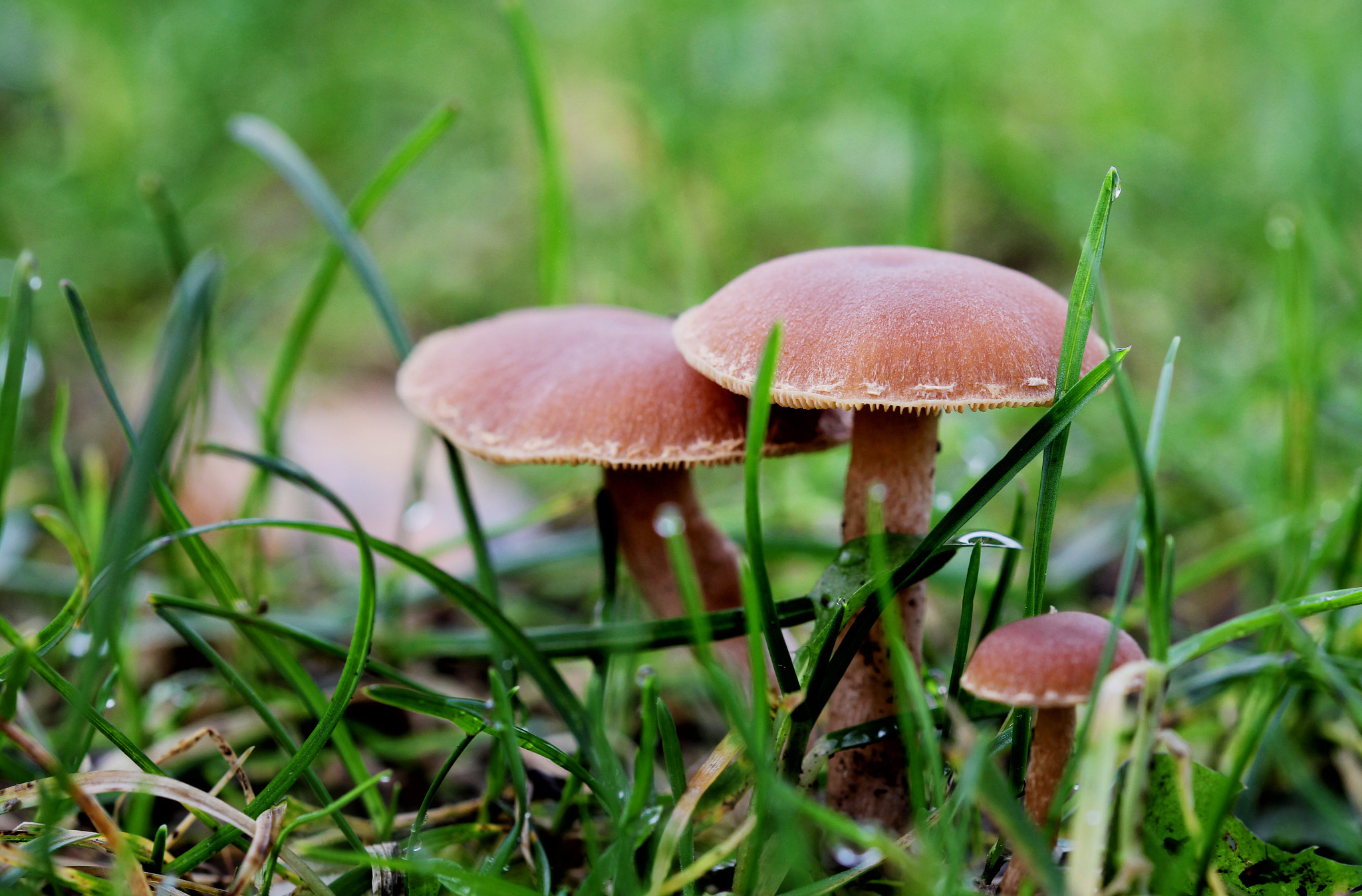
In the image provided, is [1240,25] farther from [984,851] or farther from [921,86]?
[984,851]

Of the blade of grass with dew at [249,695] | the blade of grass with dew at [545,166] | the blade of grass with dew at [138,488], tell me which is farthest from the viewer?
the blade of grass with dew at [545,166]

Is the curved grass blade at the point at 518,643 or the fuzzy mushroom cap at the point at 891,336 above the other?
the fuzzy mushroom cap at the point at 891,336

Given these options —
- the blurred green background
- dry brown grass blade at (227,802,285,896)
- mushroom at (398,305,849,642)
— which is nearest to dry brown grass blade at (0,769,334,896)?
dry brown grass blade at (227,802,285,896)

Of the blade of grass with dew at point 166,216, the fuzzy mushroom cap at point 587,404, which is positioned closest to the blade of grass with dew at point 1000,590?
the fuzzy mushroom cap at point 587,404

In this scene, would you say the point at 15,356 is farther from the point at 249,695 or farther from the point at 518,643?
the point at 518,643

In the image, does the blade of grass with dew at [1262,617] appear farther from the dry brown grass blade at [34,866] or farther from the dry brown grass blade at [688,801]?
→ the dry brown grass blade at [34,866]

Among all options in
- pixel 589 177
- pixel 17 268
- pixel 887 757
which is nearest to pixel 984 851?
pixel 887 757

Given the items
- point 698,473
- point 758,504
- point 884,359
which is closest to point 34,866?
point 758,504
